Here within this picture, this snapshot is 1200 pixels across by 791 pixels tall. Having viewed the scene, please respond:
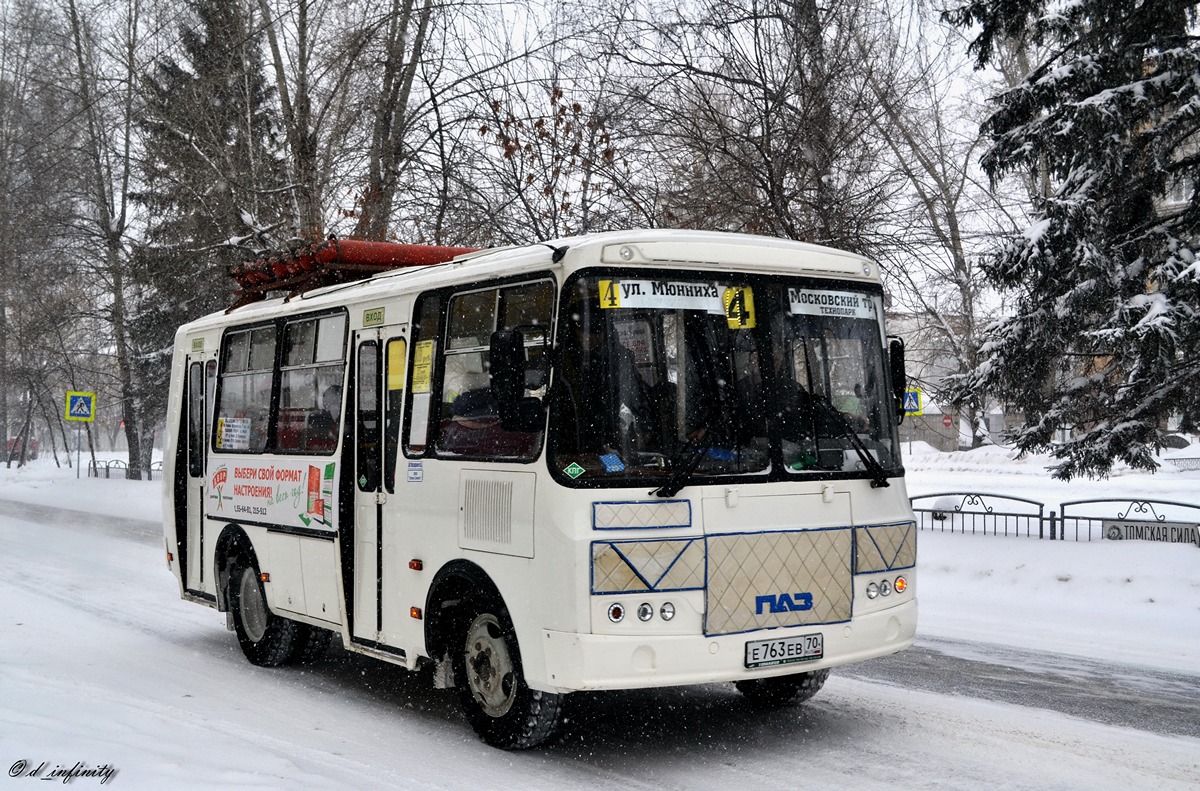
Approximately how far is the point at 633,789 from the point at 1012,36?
12378 mm

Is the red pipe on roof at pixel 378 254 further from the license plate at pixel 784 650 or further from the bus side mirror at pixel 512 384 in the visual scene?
the license plate at pixel 784 650

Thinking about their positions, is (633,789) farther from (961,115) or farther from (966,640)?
(961,115)

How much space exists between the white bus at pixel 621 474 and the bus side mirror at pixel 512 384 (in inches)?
0.5

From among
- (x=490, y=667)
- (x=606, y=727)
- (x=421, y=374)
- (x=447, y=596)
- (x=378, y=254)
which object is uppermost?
(x=378, y=254)

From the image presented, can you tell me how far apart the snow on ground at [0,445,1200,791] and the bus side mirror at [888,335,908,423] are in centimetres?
202

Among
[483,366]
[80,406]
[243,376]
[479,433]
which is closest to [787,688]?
[479,433]

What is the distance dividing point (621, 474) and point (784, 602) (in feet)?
4.00

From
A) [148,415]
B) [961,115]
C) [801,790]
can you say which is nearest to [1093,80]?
[801,790]

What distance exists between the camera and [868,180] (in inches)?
679

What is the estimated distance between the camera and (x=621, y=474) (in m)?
6.75

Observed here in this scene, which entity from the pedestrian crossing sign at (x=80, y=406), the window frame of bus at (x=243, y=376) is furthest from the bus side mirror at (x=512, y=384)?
the pedestrian crossing sign at (x=80, y=406)

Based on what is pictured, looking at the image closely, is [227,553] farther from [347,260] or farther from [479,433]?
[479,433]

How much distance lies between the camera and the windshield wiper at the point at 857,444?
7.48 metres

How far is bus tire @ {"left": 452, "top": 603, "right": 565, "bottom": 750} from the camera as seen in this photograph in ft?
23.6
